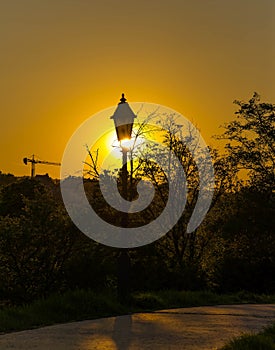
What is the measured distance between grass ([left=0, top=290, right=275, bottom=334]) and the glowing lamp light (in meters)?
3.69

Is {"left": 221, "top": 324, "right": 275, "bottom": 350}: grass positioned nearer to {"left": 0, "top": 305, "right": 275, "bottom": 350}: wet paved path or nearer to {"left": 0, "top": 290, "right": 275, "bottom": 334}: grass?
{"left": 0, "top": 305, "right": 275, "bottom": 350}: wet paved path

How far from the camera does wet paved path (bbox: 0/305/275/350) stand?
31.8ft

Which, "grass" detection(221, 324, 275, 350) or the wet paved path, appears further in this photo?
the wet paved path

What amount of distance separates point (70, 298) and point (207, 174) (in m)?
17.8

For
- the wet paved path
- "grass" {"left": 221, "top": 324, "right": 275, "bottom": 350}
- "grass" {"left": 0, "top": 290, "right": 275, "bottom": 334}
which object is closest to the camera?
"grass" {"left": 221, "top": 324, "right": 275, "bottom": 350}

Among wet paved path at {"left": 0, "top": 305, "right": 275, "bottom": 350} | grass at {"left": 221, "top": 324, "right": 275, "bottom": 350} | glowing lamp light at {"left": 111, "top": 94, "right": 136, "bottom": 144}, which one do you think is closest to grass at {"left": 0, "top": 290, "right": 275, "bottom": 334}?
wet paved path at {"left": 0, "top": 305, "right": 275, "bottom": 350}

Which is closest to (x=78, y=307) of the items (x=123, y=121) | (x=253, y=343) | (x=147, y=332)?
(x=147, y=332)

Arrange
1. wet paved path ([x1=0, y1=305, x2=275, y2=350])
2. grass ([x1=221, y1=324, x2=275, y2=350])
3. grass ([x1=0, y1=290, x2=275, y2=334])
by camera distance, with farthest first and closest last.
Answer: grass ([x1=0, y1=290, x2=275, y2=334]) < wet paved path ([x1=0, y1=305, x2=275, y2=350]) < grass ([x1=221, y1=324, x2=275, y2=350])

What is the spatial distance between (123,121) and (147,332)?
5.76m

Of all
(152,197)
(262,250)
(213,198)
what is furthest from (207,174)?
(262,250)

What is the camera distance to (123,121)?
50.0ft

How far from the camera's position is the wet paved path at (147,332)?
971cm

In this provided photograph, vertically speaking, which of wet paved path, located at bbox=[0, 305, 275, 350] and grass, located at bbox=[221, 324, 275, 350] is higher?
wet paved path, located at bbox=[0, 305, 275, 350]

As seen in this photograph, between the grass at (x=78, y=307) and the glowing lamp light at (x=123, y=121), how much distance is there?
12.1 ft
